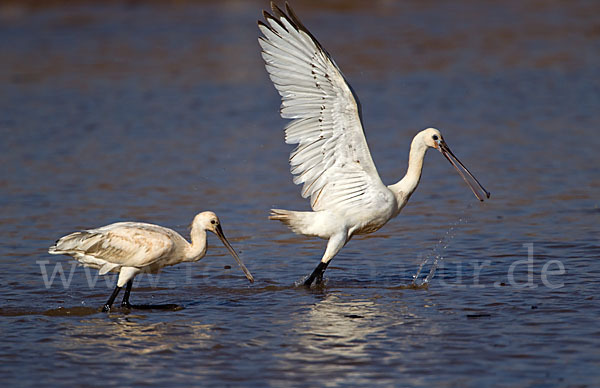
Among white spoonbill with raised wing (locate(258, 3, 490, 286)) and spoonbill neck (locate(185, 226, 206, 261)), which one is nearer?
spoonbill neck (locate(185, 226, 206, 261))

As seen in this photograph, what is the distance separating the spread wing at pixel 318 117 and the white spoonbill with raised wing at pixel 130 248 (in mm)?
1188

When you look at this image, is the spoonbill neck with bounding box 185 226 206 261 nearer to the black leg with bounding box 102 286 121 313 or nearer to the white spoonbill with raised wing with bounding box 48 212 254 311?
the white spoonbill with raised wing with bounding box 48 212 254 311

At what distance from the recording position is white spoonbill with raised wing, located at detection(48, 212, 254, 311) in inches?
337

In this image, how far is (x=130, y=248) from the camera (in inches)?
337

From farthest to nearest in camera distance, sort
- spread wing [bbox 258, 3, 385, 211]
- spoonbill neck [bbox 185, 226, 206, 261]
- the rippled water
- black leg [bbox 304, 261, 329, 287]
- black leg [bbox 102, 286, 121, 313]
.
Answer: black leg [bbox 304, 261, 329, 287] → spread wing [bbox 258, 3, 385, 211] → spoonbill neck [bbox 185, 226, 206, 261] → black leg [bbox 102, 286, 121, 313] → the rippled water

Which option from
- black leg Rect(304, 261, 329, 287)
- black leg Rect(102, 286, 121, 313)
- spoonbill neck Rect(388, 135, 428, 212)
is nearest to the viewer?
→ black leg Rect(102, 286, 121, 313)

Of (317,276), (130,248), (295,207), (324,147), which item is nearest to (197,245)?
(130,248)

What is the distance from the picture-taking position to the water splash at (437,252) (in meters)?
9.30

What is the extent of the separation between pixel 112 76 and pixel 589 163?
12.2 meters

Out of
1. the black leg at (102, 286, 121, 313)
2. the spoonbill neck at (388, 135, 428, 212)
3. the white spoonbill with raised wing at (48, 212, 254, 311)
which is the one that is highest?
the spoonbill neck at (388, 135, 428, 212)

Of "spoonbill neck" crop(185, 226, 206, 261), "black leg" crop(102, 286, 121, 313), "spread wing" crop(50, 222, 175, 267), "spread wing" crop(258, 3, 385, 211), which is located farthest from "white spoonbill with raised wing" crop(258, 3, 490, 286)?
"black leg" crop(102, 286, 121, 313)

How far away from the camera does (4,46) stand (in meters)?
26.6

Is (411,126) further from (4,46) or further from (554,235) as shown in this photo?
(4,46)

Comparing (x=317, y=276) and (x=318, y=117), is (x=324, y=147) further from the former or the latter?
(x=317, y=276)
